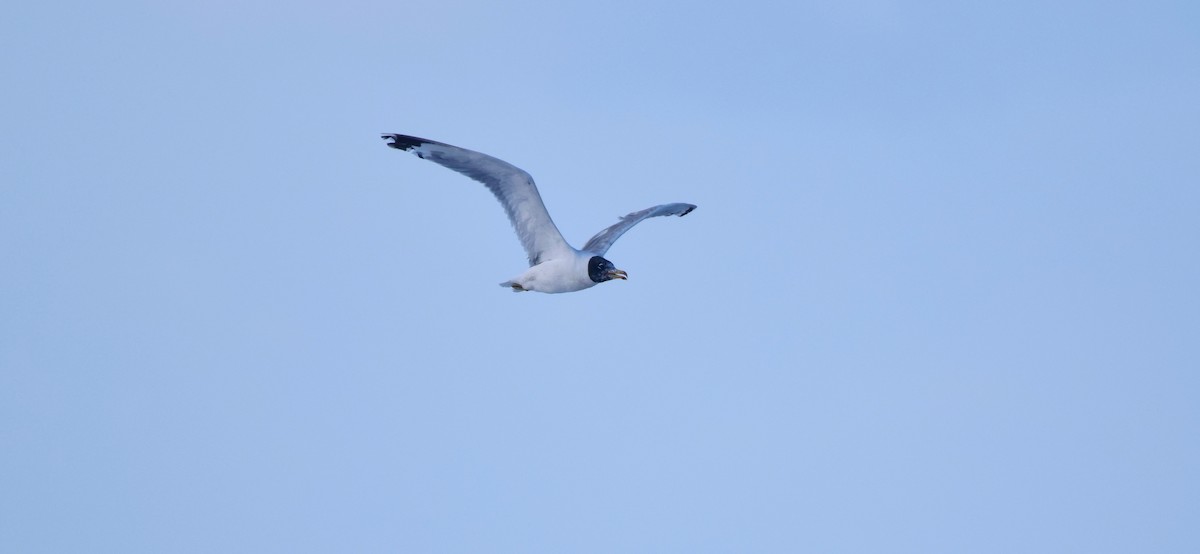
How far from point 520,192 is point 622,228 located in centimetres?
209

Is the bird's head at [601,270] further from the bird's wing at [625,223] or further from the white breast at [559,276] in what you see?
the bird's wing at [625,223]

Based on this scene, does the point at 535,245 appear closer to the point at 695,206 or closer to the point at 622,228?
the point at 622,228

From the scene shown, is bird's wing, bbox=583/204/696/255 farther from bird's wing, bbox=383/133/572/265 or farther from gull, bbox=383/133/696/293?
bird's wing, bbox=383/133/572/265

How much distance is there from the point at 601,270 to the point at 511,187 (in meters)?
1.47

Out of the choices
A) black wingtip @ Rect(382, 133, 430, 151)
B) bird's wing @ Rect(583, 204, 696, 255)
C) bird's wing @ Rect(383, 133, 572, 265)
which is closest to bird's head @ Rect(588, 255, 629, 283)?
bird's wing @ Rect(383, 133, 572, 265)

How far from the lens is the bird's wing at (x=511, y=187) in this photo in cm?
1831

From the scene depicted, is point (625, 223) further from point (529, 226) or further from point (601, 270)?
point (601, 270)

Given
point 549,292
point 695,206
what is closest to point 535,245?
point 549,292

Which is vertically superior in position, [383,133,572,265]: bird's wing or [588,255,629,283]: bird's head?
[383,133,572,265]: bird's wing

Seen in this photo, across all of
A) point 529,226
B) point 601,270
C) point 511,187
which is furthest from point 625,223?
point 511,187

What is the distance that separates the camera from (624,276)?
18.7 m

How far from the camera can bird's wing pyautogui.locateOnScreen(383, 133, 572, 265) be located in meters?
18.3

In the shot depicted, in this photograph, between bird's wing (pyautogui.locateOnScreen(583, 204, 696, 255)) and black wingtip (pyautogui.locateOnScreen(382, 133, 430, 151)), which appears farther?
bird's wing (pyautogui.locateOnScreen(583, 204, 696, 255))

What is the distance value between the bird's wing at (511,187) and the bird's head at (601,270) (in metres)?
0.55
